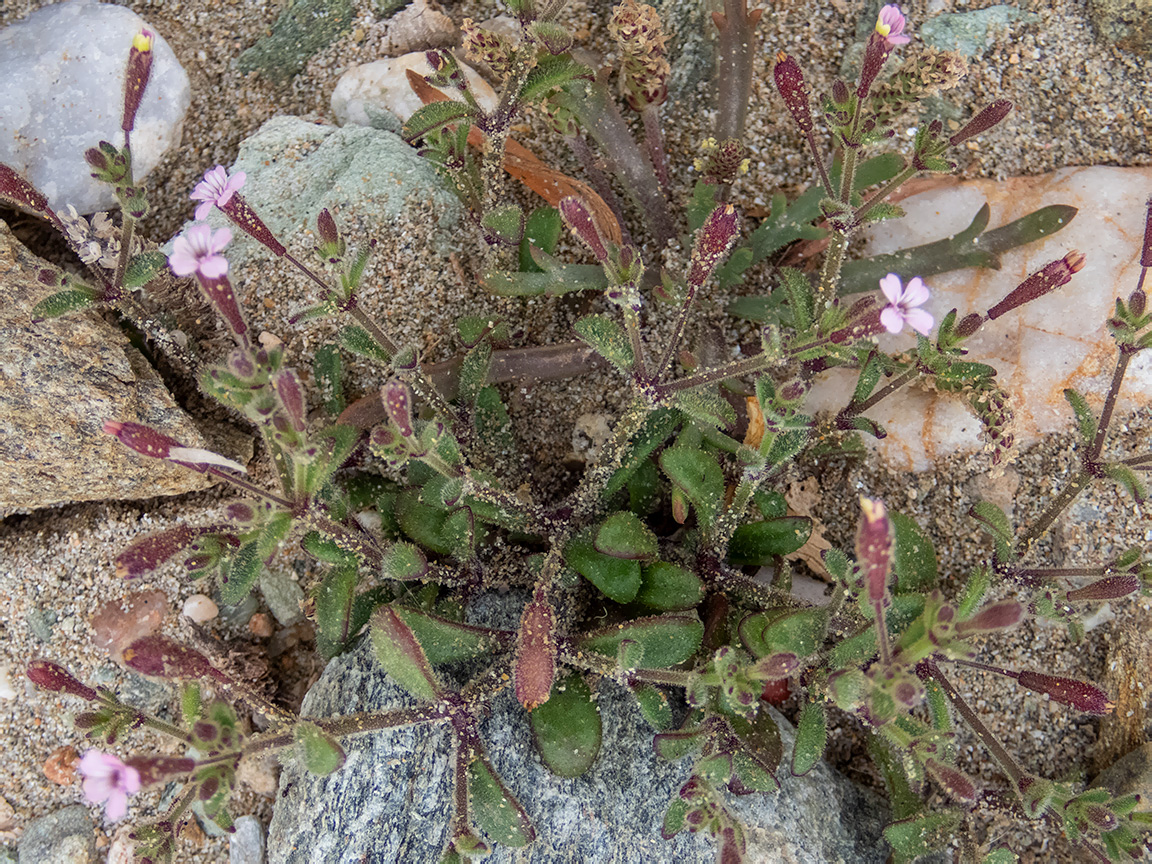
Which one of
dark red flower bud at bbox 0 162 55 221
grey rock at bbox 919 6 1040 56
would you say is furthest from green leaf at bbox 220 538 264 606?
grey rock at bbox 919 6 1040 56

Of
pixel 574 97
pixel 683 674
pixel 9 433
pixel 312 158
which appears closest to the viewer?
pixel 683 674

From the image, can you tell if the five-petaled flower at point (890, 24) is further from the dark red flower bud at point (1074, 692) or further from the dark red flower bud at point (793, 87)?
the dark red flower bud at point (1074, 692)

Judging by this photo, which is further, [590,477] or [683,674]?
[590,477]

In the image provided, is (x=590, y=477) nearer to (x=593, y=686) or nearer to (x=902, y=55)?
(x=593, y=686)

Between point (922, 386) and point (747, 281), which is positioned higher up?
point (747, 281)

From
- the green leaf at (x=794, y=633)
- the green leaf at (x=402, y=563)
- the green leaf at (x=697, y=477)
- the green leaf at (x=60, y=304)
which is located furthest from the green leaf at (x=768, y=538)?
the green leaf at (x=60, y=304)

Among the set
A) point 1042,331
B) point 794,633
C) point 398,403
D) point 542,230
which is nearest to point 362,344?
point 398,403

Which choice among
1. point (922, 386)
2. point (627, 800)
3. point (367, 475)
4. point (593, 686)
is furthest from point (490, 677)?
point (922, 386)
